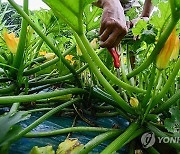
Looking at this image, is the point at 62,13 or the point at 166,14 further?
the point at 166,14

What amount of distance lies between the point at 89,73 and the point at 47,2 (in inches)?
23.0

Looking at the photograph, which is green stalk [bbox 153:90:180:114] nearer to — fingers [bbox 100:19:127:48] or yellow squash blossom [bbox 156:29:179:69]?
yellow squash blossom [bbox 156:29:179:69]

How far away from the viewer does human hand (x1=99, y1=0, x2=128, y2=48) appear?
0.64 m

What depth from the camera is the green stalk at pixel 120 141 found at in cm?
66

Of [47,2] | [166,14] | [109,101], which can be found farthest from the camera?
[109,101]

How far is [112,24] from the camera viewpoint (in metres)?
0.63

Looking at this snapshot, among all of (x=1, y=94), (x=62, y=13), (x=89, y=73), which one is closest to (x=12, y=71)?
(x=1, y=94)

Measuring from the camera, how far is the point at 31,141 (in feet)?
2.61

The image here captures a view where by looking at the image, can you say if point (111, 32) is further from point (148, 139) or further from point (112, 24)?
point (148, 139)

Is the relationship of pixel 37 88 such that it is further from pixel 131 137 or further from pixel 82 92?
pixel 131 137

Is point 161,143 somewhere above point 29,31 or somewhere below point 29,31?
below

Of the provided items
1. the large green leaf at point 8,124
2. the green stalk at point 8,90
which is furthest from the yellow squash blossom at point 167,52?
the green stalk at point 8,90

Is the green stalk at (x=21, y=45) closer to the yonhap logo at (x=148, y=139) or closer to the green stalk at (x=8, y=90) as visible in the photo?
the green stalk at (x=8, y=90)

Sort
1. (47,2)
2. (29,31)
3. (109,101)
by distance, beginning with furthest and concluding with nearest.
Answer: (29,31), (109,101), (47,2)
